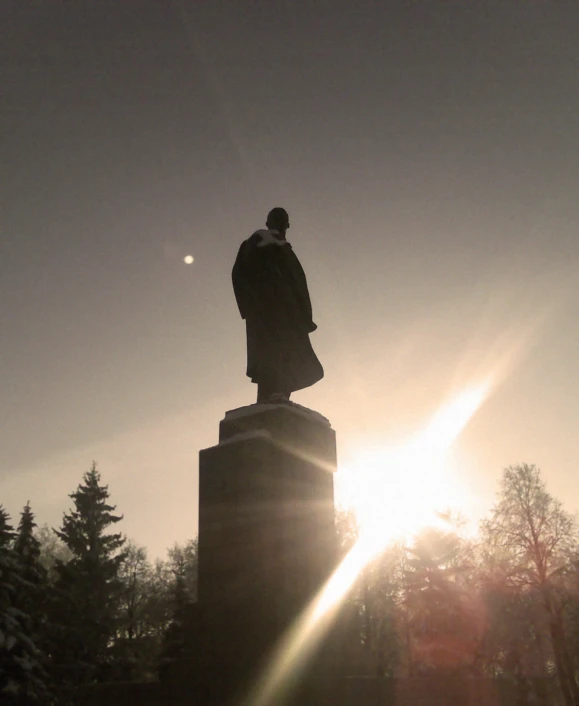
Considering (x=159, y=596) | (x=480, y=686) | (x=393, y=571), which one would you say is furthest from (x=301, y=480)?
(x=159, y=596)

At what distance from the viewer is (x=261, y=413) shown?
739cm

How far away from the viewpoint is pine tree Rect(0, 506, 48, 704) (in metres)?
16.4

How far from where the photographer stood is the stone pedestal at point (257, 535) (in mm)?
6125

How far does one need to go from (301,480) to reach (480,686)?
1340 cm

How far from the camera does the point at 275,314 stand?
26.7ft

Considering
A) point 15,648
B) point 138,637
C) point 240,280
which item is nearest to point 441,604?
point 138,637

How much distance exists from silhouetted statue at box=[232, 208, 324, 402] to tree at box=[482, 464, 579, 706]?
1985 centimetres

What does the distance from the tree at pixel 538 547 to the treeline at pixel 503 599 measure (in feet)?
0.12

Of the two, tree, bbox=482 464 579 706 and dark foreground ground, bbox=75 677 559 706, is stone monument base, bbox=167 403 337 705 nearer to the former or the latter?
dark foreground ground, bbox=75 677 559 706

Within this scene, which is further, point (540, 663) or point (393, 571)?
point (393, 571)

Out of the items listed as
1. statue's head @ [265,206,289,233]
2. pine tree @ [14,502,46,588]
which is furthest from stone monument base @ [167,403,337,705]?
pine tree @ [14,502,46,588]

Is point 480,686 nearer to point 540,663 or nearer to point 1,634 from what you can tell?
point 1,634

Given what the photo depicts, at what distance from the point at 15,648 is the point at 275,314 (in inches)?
566

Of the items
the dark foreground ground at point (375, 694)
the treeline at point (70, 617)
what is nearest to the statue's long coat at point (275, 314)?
the dark foreground ground at point (375, 694)
